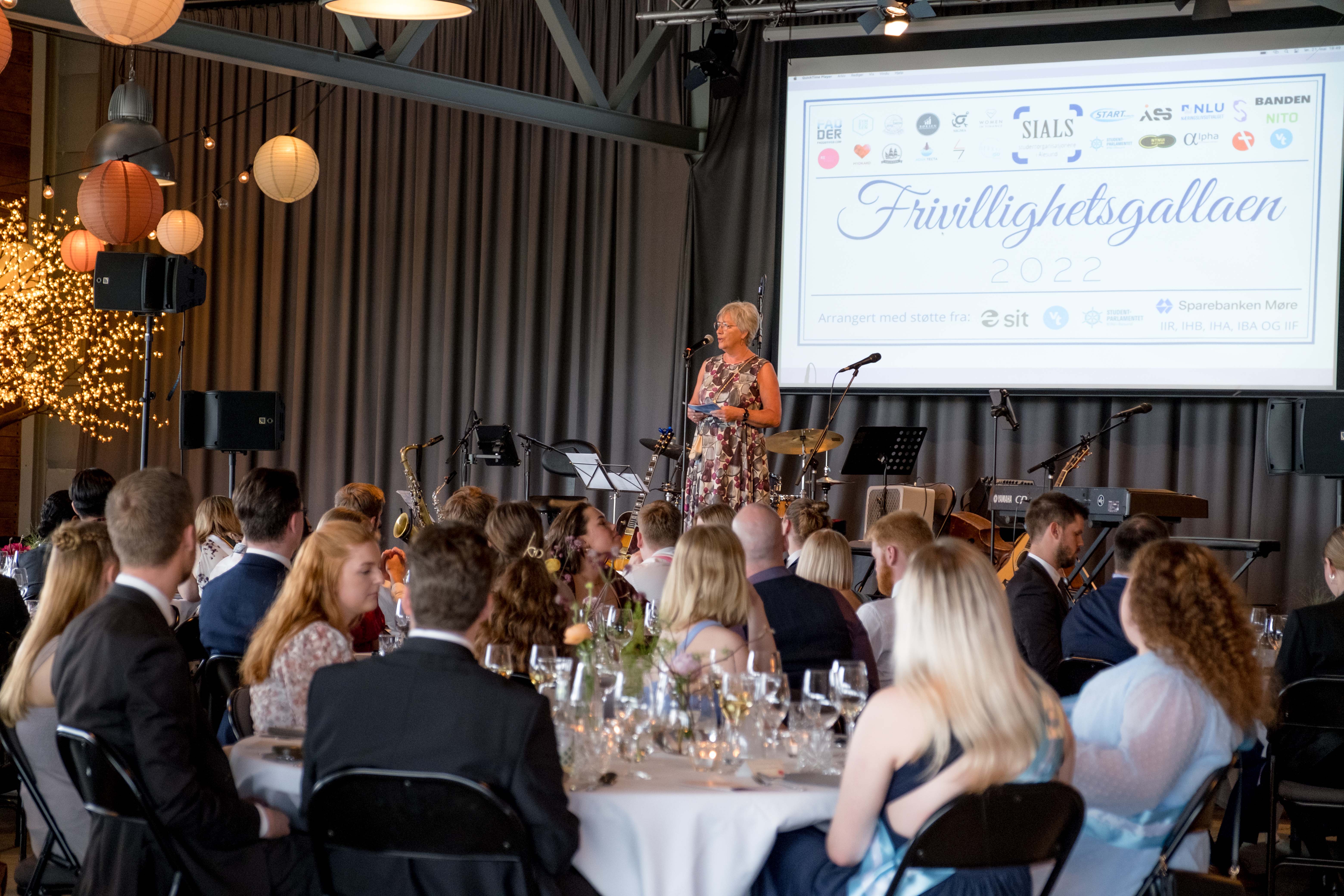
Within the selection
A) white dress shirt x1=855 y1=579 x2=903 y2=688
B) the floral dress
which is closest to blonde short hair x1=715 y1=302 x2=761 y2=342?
the floral dress

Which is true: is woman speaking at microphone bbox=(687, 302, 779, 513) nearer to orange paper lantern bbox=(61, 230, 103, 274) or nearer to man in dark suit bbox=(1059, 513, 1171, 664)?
man in dark suit bbox=(1059, 513, 1171, 664)

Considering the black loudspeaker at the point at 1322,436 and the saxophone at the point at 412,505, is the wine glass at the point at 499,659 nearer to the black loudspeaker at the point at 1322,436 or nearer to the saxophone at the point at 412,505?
the saxophone at the point at 412,505

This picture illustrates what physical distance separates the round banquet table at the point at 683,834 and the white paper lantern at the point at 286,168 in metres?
6.88

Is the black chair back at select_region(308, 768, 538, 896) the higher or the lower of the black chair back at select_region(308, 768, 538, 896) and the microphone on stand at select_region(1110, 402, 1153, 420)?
the lower

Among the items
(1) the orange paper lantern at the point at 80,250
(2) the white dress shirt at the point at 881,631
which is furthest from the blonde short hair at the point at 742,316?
(1) the orange paper lantern at the point at 80,250

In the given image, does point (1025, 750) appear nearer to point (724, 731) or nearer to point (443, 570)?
point (724, 731)

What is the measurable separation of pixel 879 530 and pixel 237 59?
17.3ft

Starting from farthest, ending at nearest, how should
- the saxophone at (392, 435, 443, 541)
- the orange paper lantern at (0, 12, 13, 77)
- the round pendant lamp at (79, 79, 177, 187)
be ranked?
the round pendant lamp at (79, 79, 177, 187) < the saxophone at (392, 435, 443, 541) < the orange paper lantern at (0, 12, 13, 77)

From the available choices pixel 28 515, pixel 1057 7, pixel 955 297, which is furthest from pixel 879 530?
pixel 28 515

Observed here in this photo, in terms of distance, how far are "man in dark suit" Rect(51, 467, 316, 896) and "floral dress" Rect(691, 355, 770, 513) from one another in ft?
14.7

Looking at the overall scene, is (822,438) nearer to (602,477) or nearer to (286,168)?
(602,477)

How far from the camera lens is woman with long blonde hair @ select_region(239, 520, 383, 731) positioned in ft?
9.43

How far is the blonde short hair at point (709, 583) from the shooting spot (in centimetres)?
319

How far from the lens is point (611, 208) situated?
10.4 metres
